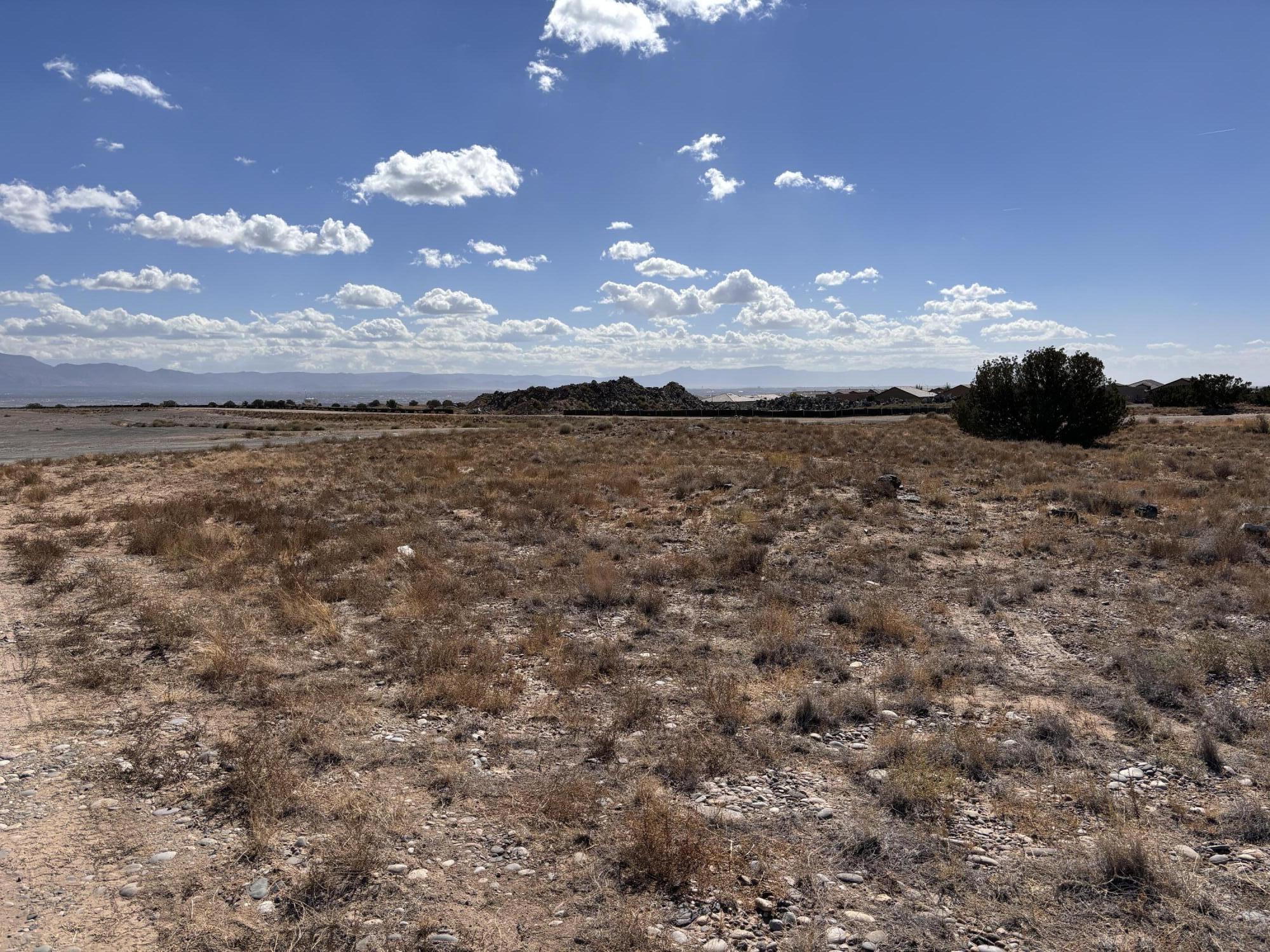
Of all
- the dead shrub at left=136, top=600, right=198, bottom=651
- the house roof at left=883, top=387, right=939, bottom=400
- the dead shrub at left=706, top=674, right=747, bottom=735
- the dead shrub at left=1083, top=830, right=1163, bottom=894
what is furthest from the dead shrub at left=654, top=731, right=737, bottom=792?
the house roof at left=883, top=387, right=939, bottom=400

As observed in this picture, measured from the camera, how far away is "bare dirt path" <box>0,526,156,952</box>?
11.7 feet

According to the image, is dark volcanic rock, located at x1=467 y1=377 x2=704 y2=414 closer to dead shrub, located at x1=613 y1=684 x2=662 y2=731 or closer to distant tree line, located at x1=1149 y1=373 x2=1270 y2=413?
distant tree line, located at x1=1149 y1=373 x2=1270 y2=413

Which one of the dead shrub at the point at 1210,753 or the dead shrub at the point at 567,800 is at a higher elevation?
the dead shrub at the point at 1210,753

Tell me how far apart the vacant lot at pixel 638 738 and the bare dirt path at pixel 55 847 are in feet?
0.08

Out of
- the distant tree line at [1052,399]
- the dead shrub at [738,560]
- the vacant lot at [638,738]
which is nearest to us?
the vacant lot at [638,738]

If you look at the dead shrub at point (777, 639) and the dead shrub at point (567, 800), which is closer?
the dead shrub at point (567, 800)

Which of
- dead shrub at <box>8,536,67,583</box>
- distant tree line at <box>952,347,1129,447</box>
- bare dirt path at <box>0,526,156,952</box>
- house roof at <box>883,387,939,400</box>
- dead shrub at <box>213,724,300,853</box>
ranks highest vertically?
house roof at <box>883,387,939,400</box>

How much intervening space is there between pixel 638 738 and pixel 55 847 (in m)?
4.07

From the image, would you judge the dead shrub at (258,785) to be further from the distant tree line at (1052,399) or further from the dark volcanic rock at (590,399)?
the dark volcanic rock at (590,399)

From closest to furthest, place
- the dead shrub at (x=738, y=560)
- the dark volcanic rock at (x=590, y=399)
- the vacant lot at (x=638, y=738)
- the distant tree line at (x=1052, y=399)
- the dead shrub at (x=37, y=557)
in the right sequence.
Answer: the vacant lot at (x=638, y=738), the dead shrub at (x=37, y=557), the dead shrub at (x=738, y=560), the distant tree line at (x=1052, y=399), the dark volcanic rock at (x=590, y=399)

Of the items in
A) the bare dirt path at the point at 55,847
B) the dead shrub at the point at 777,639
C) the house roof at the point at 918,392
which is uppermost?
the house roof at the point at 918,392

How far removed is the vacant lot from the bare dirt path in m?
0.02

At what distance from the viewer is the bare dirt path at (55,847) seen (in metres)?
3.56

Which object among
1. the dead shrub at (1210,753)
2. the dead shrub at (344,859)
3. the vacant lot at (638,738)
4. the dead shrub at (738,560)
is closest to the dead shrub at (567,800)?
the vacant lot at (638,738)
